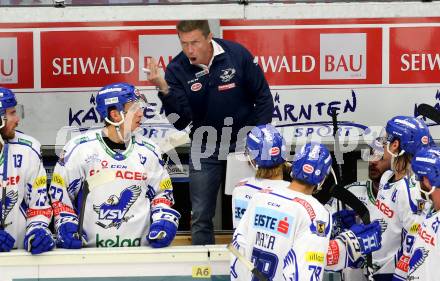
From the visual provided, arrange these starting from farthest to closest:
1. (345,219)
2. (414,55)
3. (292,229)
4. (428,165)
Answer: (414,55), (345,219), (428,165), (292,229)

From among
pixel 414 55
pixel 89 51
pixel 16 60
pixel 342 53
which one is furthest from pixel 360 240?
pixel 16 60

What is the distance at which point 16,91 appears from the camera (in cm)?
976

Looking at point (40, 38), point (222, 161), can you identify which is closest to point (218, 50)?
point (222, 161)

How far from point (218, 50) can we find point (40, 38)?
136 centimetres

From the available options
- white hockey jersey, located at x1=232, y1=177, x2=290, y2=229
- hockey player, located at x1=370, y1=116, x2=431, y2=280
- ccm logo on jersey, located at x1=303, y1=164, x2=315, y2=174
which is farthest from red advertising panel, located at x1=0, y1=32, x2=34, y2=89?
ccm logo on jersey, located at x1=303, y1=164, x2=315, y2=174

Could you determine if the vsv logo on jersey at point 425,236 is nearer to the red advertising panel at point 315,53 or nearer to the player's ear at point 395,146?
the player's ear at point 395,146

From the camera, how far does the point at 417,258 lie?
25.3 feet

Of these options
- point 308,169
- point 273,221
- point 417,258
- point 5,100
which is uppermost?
point 5,100

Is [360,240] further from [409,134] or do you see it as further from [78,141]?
[78,141]

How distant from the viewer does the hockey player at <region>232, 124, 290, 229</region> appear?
793 cm

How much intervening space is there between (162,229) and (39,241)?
2.34 feet

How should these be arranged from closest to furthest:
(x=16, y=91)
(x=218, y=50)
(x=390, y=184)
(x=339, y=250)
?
(x=339, y=250) → (x=390, y=184) → (x=218, y=50) → (x=16, y=91)

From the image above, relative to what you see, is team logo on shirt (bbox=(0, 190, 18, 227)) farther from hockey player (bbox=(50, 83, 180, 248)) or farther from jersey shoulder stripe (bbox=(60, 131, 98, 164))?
jersey shoulder stripe (bbox=(60, 131, 98, 164))

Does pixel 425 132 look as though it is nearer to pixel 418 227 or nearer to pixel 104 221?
pixel 418 227
